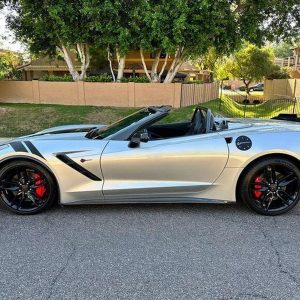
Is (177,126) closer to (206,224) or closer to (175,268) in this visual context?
(206,224)

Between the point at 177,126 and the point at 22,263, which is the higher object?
the point at 177,126

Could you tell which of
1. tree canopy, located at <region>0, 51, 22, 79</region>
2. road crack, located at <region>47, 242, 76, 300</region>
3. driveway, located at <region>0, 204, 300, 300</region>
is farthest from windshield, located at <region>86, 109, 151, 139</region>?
tree canopy, located at <region>0, 51, 22, 79</region>

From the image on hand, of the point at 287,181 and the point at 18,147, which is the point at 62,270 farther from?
the point at 287,181

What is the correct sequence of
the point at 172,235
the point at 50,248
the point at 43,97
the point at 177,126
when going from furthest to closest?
the point at 43,97
the point at 177,126
the point at 172,235
the point at 50,248

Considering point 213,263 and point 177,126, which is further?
point 177,126

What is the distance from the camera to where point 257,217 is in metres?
4.05

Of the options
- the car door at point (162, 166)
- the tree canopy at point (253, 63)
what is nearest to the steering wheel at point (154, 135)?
the car door at point (162, 166)

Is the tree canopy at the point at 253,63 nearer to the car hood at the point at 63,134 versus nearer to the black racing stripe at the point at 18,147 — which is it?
the car hood at the point at 63,134

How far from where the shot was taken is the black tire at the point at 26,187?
4023 millimetres

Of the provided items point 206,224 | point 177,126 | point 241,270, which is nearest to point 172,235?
point 206,224

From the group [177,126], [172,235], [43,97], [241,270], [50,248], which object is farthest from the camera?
[43,97]

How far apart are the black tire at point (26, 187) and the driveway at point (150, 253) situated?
5.5 inches

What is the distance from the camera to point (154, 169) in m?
3.96

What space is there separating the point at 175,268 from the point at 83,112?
1227cm
